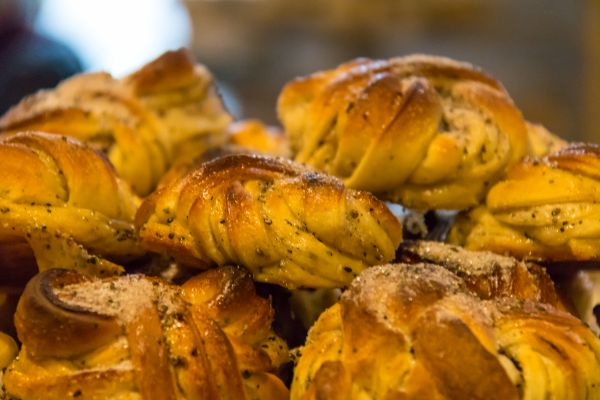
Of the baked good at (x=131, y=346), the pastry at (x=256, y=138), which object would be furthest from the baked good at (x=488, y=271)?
the pastry at (x=256, y=138)

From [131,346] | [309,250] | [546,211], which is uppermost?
[546,211]

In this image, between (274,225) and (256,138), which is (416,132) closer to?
(274,225)

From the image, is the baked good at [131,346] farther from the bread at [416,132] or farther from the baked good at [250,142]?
the baked good at [250,142]

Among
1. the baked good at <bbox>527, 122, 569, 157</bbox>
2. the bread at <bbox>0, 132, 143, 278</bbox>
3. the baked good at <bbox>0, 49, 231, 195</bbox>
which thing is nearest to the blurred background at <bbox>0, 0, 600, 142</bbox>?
the baked good at <bbox>0, 49, 231, 195</bbox>

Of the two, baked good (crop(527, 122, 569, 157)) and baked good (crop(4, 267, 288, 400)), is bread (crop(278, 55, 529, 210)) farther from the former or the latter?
baked good (crop(4, 267, 288, 400))

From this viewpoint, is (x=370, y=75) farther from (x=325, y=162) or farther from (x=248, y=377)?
(x=248, y=377)

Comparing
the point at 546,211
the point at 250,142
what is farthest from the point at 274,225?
the point at 250,142

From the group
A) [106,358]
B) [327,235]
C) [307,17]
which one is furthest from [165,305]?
[307,17]
